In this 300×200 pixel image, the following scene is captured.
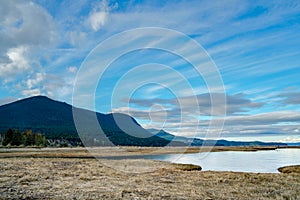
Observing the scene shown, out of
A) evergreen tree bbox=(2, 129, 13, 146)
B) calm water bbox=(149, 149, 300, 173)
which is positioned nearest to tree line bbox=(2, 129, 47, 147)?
evergreen tree bbox=(2, 129, 13, 146)

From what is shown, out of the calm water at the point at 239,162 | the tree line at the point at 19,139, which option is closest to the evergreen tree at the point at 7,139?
the tree line at the point at 19,139

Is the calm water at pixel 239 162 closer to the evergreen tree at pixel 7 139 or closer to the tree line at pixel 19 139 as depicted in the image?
the evergreen tree at pixel 7 139

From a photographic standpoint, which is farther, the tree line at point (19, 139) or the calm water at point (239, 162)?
the tree line at point (19, 139)

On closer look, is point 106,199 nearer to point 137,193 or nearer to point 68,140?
point 137,193

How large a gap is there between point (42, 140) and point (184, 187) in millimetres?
133216

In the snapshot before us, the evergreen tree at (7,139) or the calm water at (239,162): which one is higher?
the evergreen tree at (7,139)

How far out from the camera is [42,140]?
467ft

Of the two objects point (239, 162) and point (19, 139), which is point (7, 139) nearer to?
point (19, 139)

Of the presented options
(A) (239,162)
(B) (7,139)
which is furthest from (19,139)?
(A) (239,162)

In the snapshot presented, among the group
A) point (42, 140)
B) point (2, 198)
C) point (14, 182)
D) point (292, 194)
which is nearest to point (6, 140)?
point (42, 140)

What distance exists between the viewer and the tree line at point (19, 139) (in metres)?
122

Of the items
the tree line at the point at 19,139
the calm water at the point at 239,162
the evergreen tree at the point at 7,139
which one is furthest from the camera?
the tree line at the point at 19,139

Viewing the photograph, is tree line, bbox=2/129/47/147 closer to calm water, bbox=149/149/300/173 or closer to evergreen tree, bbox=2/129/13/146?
evergreen tree, bbox=2/129/13/146

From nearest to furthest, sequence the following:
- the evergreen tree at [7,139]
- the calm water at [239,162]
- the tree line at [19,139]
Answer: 1. the calm water at [239,162]
2. the evergreen tree at [7,139]
3. the tree line at [19,139]
